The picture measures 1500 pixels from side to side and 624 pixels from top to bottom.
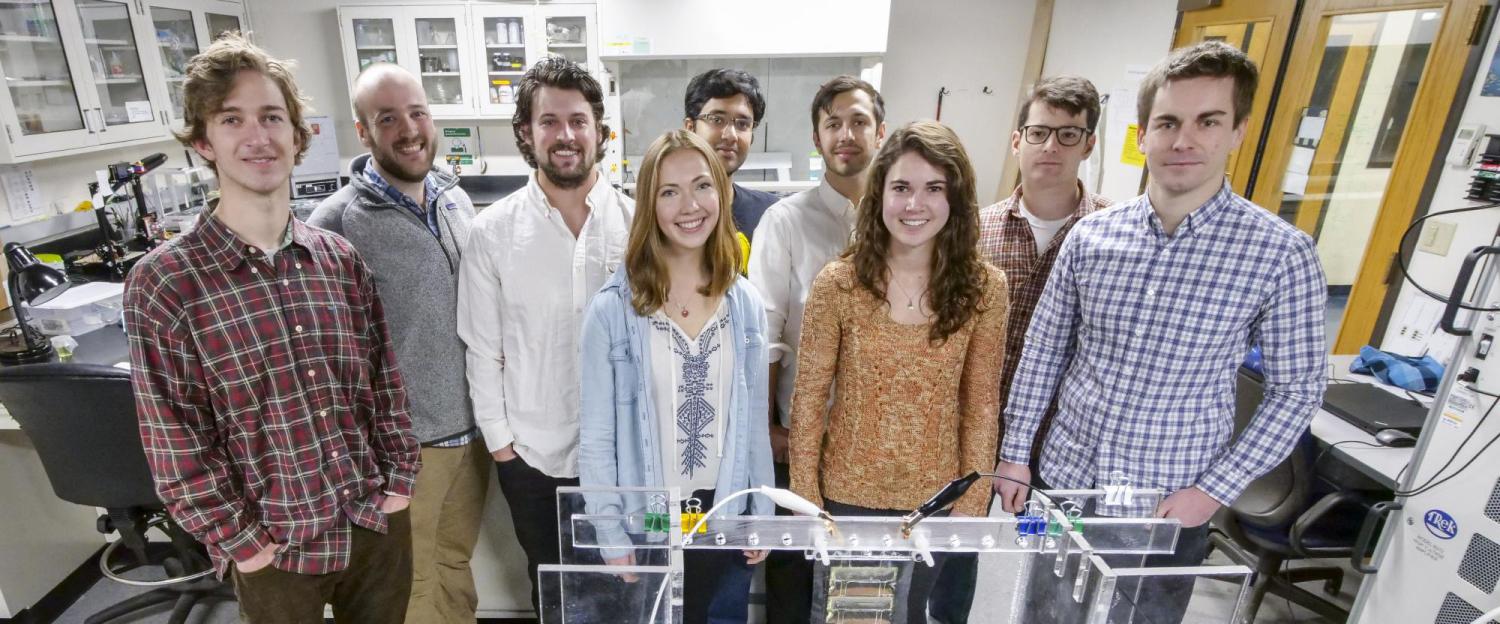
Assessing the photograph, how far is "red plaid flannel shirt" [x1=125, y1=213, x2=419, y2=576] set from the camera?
111 cm

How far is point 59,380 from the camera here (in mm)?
1562

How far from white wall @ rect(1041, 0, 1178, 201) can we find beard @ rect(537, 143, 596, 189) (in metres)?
3.11

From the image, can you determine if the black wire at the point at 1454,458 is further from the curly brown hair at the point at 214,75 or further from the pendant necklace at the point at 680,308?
the curly brown hair at the point at 214,75

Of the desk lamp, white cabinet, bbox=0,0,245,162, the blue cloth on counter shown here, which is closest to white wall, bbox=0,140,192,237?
white cabinet, bbox=0,0,245,162

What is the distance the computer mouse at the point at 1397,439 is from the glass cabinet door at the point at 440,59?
15.5ft

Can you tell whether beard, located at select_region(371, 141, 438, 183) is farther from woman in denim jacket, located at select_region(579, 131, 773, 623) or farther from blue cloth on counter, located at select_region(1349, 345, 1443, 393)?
blue cloth on counter, located at select_region(1349, 345, 1443, 393)

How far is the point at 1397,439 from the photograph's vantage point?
5.68 feet

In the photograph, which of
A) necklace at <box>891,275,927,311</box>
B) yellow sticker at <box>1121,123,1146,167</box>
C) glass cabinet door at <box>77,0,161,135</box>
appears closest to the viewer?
necklace at <box>891,275,927,311</box>

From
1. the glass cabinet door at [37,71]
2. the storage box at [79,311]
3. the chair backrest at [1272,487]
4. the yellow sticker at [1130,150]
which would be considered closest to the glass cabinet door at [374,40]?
the glass cabinet door at [37,71]

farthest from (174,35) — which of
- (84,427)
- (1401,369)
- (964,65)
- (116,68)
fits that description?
(1401,369)

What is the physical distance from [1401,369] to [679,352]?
2.17 meters

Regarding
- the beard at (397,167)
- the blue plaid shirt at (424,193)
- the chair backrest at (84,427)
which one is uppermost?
the beard at (397,167)

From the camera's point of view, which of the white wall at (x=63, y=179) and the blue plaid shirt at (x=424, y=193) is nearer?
the blue plaid shirt at (x=424, y=193)

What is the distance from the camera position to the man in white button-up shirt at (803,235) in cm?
161
